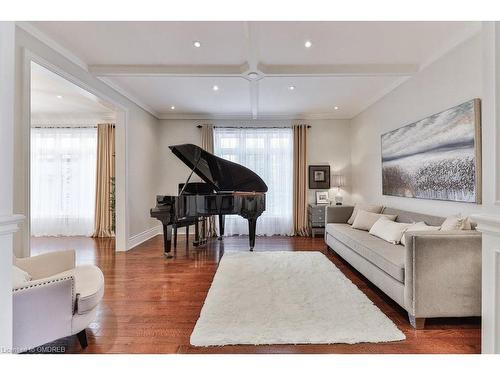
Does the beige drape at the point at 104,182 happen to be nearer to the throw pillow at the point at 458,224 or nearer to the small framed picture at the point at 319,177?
the small framed picture at the point at 319,177

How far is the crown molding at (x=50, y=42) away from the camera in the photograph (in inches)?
97.3

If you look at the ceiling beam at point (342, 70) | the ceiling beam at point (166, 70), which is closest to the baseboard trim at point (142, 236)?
the ceiling beam at point (166, 70)

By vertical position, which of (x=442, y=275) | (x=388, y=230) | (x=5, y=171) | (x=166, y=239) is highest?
(x=5, y=171)

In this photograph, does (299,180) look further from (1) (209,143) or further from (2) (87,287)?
(2) (87,287)

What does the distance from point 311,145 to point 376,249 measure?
364cm

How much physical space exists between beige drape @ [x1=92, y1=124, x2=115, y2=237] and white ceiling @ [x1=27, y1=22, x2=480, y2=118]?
5.26ft

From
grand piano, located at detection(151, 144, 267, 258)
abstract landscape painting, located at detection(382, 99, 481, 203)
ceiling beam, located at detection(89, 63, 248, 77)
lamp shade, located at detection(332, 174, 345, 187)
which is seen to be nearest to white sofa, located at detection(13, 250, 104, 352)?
grand piano, located at detection(151, 144, 267, 258)

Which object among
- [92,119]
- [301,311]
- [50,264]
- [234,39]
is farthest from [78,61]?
[301,311]

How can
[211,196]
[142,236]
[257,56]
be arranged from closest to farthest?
[257,56], [211,196], [142,236]

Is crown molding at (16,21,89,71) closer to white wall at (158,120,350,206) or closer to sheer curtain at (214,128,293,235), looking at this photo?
white wall at (158,120,350,206)

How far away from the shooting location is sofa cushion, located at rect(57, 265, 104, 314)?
5.60 feet

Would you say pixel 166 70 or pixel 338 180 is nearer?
pixel 166 70

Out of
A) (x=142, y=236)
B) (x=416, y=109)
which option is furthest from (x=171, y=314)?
(x=416, y=109)

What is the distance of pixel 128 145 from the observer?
4.59 meters
